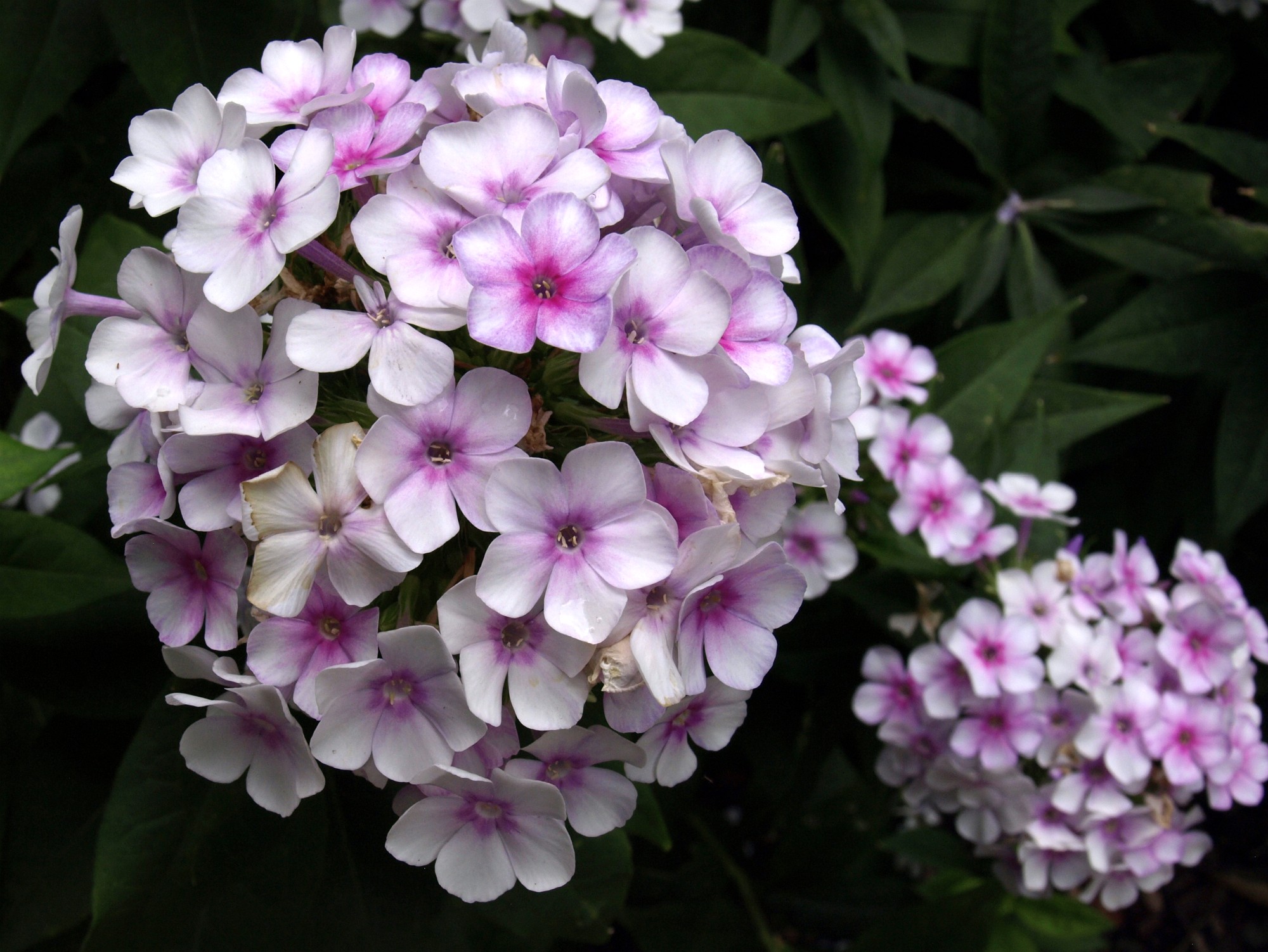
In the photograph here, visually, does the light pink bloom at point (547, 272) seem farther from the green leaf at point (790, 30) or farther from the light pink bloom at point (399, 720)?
the green leaf at point (790, 30)

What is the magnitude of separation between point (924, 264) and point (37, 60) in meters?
1.84

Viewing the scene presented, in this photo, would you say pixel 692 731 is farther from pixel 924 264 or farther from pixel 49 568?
pixel 924 264

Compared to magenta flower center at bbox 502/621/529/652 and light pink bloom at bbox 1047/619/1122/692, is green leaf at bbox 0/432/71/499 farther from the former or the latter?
light pink bloom at bbox 1047/619/1122/692

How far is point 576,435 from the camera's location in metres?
1.00

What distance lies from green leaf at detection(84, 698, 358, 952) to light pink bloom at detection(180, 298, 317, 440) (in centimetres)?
45

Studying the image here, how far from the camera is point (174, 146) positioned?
1.00 meters

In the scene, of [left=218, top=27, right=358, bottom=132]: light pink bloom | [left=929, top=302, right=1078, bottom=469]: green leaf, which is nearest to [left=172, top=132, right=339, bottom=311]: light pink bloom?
[left=218, top=27, right=358, bottom=132]: light pink bloom

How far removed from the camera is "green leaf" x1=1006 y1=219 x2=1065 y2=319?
95.0 inches

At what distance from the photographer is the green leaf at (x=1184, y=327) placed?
2.29m

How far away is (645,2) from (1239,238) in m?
1.53

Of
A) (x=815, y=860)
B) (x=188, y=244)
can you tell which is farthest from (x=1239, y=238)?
(x=188, y=244)

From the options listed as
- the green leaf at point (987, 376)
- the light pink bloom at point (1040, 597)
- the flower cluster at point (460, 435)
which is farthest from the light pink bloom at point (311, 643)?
the green leaf at point (987, 376)

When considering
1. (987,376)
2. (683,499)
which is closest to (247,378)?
(683,499)

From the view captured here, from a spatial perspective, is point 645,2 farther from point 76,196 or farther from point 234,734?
point 234,734
